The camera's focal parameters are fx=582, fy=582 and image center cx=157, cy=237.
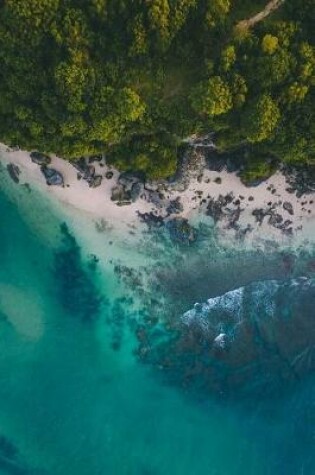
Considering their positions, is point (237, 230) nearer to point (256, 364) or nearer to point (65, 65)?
point (256, 364)

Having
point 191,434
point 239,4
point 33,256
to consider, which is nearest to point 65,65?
point 239,4

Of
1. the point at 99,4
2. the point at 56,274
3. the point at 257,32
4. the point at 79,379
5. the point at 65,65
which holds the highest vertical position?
the point at 257,32

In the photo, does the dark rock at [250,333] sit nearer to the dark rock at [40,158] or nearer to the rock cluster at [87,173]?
the rock cluster at [87,173]

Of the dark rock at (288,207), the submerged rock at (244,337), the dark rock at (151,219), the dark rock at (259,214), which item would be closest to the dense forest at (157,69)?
the dark rock at (288,207)

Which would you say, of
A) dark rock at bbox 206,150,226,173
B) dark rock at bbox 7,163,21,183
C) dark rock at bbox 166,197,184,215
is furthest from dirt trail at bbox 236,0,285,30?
dark rock at bbox 7,163,21,183

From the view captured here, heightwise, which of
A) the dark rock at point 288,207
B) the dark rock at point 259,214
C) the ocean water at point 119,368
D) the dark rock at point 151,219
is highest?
the dark rock at point 288,207

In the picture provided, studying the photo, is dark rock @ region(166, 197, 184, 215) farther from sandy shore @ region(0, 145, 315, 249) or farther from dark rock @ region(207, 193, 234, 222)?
dark rock @ region(207, 193, 234, 222)

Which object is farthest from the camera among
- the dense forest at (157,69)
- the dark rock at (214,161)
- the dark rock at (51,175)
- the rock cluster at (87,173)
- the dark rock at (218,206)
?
the dark rock at (218,206)
